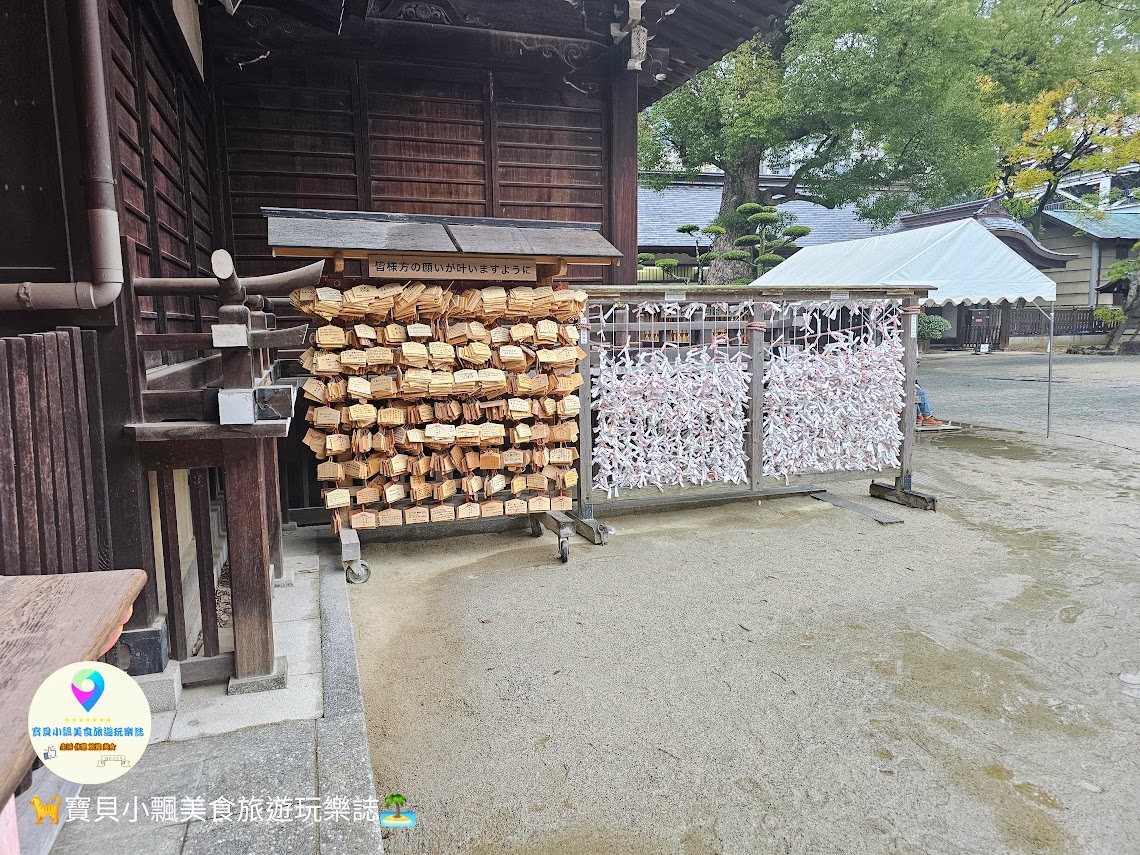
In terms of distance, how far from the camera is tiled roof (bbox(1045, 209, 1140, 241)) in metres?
28.8

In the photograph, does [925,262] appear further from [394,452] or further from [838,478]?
[394,452]

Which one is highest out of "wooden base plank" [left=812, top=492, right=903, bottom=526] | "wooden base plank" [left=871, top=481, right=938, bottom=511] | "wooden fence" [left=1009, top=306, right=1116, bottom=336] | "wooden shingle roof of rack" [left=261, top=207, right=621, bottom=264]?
"wooden shingle roof of rack" [left=261, top=207, right=621, bottom=264]

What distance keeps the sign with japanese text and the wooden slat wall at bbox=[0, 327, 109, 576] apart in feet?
7.87

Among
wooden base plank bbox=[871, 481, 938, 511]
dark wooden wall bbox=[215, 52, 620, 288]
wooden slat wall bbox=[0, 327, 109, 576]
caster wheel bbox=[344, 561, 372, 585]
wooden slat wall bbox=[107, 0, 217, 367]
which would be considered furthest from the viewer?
wooden base plank bbox=[871, 481, 938, 511]

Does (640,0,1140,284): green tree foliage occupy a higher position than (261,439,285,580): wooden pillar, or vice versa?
(640,0,1140,284): green tree foliage

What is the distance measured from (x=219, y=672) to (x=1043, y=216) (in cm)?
3475

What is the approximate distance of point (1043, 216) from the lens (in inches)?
1163

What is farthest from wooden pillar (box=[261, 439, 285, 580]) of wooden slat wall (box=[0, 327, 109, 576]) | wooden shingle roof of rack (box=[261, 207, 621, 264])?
wooden slat wall (box=[0, 327, 109, 576])

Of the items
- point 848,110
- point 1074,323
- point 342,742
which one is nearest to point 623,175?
point 342,742

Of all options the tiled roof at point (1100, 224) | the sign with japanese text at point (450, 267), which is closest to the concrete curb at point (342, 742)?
the sign with japanese text at point (450, 267)

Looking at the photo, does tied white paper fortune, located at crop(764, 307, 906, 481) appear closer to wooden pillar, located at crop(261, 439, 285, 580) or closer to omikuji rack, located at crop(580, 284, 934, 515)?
omikuji rack, located at crop(580, 284, 934, 515)

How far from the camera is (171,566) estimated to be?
11.1ft

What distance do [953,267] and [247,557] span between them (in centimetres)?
1115

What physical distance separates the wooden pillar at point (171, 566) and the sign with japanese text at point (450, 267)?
2.34 m
